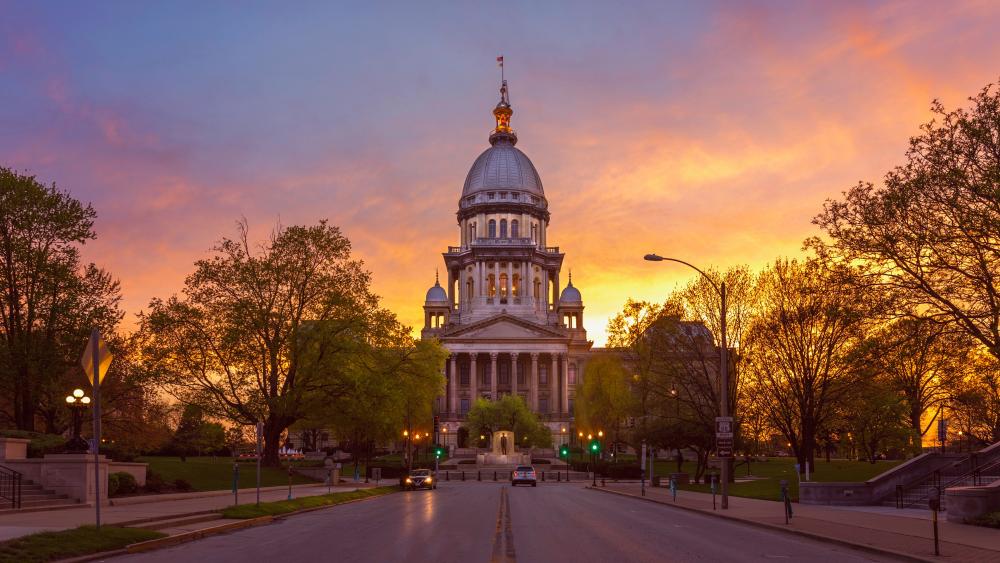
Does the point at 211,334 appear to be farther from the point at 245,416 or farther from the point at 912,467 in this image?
the point at 912,467

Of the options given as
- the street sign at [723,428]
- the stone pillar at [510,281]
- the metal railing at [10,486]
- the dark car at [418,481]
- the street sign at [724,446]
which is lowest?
the dark car at [418,481]

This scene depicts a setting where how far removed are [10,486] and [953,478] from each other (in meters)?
31.8

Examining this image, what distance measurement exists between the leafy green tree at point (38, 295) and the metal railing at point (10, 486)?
13.8 metres

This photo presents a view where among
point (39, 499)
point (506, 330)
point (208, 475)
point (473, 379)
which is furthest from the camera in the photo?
point (473, 379)

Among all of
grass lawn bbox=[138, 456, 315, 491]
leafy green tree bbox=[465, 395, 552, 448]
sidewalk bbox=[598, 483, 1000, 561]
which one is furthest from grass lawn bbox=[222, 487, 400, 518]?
leafy green tree bbox=[465, 395, 552, 448]

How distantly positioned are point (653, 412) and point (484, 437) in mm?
57711

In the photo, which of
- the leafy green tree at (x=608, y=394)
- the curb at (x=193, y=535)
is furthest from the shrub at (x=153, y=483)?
the leafy green tree at (x=608, y=394)

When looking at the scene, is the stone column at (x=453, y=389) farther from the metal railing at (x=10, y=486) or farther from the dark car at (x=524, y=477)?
the metal railing at (x=10, y=486)

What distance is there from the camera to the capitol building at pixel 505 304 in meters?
140

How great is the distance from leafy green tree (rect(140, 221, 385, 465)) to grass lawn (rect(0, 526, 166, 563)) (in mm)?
31343

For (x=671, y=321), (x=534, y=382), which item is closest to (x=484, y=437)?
(x=534, y=382)

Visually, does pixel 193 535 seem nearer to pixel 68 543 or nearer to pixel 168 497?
pixel 68 543

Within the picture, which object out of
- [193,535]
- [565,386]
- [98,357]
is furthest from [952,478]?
[565,386]

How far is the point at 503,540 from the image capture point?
67.4 ft
